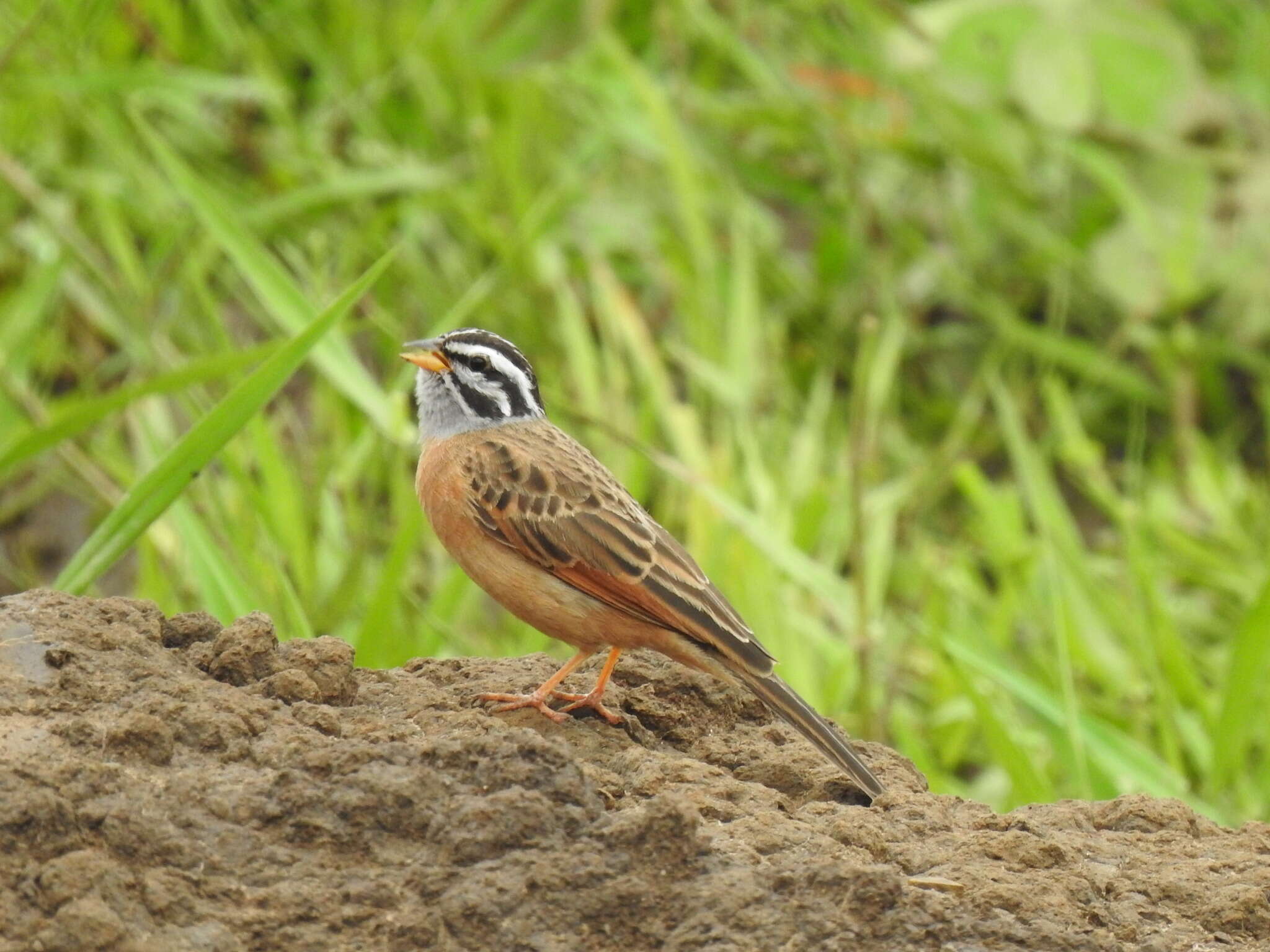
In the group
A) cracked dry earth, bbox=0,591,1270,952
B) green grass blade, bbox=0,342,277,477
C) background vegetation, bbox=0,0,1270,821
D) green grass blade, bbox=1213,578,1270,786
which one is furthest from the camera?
background vegetation, bbox=0,0,1270,821

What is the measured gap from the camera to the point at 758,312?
9.62 m

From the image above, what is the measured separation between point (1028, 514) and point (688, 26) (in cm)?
364

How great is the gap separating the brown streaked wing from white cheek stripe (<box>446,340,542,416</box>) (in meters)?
0.25

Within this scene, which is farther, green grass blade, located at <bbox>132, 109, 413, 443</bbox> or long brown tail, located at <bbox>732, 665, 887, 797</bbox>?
green grass blade, located at <bbox>132, 109, 413, 443</bbox>

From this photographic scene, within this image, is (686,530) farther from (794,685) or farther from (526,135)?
(526,135)

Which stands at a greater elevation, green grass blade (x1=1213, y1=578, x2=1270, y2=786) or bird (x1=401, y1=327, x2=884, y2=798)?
green grass blade (x1=1213, y1=578, x2=1270, y2=786)

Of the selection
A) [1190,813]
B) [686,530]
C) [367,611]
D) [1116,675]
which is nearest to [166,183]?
[686,530]

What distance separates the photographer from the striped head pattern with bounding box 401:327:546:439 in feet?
17.2

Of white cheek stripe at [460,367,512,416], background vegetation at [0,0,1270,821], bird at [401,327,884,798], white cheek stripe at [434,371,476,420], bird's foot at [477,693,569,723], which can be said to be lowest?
bird's foot at [477,693,569,723]

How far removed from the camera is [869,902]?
320 cm

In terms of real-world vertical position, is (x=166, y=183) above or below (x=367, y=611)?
above

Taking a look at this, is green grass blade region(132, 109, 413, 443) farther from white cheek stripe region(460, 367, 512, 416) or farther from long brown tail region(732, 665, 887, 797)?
long brown tail region(732, 665, 887, 797)

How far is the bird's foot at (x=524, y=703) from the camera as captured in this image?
4.18 m

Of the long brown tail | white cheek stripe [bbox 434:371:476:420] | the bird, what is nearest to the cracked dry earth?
the long brown tail
